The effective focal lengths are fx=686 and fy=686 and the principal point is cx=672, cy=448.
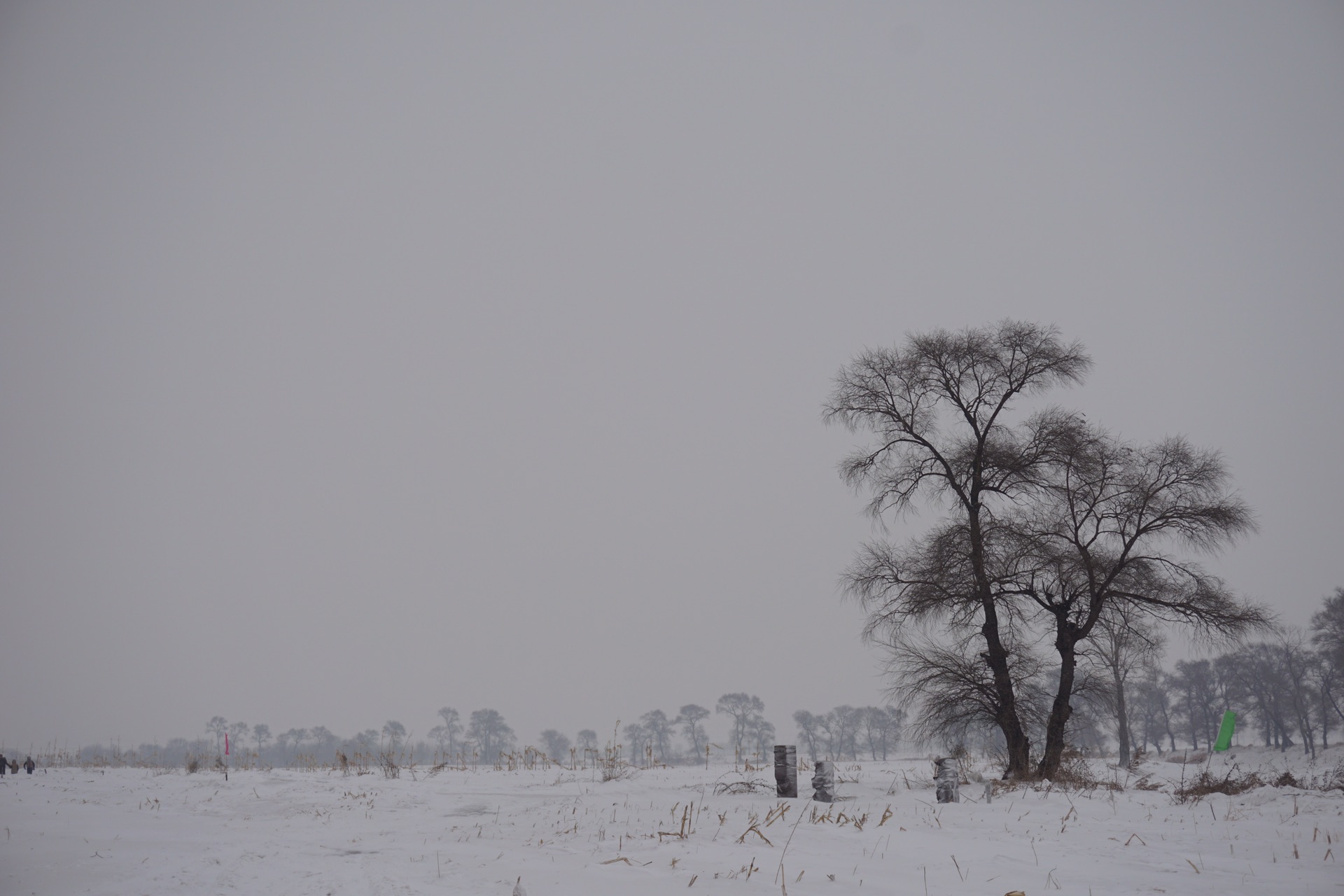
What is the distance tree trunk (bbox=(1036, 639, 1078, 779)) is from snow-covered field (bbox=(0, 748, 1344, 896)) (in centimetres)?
225

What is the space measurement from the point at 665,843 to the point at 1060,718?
10443 mm

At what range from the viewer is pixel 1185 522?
1411cm

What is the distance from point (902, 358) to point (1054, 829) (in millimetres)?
10533

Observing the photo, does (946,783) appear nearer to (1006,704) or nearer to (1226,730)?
(1006,704)

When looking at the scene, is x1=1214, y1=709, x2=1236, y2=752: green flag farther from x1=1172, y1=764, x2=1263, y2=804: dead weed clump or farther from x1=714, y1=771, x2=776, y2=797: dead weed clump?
x1=714, y1=771, x2=776, y2=797: dead weed clump

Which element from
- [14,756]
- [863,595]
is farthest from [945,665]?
[14,756]

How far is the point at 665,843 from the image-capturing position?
6398 mm

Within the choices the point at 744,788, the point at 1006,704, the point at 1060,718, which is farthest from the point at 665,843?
the point at 1060,718

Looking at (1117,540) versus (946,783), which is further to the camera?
(1117,540)

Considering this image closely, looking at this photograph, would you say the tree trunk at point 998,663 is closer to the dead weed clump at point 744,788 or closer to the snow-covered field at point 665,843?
the snow-covered field at point 665,843

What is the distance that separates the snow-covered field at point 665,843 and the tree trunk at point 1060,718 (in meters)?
2.25

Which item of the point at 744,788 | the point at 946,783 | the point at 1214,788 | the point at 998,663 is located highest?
the point at 998,663

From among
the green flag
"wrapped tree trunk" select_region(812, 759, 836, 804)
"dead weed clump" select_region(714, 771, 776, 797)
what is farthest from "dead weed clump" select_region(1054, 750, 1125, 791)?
"dead weed clump" select_region(714, 771, 776, 797)

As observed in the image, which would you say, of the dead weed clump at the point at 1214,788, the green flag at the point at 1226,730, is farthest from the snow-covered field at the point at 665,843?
the green flag at the point at 1226,730
